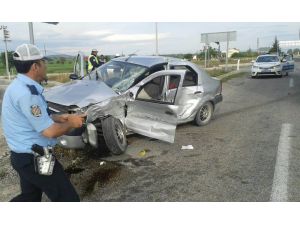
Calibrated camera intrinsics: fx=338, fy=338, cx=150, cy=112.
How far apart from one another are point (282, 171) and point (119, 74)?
3.68 metres

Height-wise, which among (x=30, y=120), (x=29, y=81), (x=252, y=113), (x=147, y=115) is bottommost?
(x=252, y=113)

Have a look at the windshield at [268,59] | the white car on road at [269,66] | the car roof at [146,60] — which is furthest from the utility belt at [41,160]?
the windshield at [268,59]

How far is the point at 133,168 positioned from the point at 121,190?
85 centimetres

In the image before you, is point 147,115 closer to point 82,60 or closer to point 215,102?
point 215,102

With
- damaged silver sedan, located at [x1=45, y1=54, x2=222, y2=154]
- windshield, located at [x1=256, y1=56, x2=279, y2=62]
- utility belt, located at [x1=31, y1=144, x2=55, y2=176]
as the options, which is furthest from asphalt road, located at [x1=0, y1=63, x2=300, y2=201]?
windshield, located at [x1=256, y1=56, x2=279, y2=62]

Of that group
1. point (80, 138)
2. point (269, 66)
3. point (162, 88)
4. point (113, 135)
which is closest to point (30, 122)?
point (80, 138)

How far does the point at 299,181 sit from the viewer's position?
439 cm

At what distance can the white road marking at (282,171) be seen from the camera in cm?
399

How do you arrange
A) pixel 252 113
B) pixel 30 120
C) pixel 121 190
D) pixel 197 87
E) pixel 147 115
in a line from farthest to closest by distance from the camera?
pixel 252 113 < pixel 197 87 < pixel 147 115 < pixel 121 190 < pixel 30 120

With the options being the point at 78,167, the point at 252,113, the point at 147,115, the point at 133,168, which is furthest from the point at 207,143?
the point at 252,113

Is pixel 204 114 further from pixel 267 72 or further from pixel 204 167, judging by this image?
pixel 267 72

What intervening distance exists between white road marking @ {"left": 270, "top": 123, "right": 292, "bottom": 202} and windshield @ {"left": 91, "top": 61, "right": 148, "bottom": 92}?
3.01 m

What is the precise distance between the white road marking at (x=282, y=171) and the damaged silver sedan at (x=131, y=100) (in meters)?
1.80

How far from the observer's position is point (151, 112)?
6.25 meters
